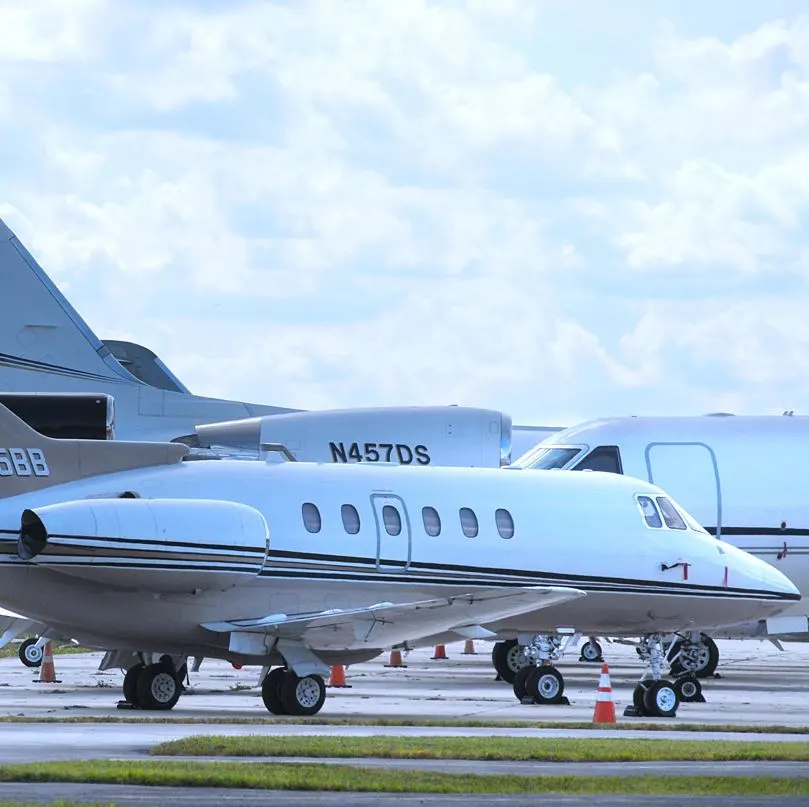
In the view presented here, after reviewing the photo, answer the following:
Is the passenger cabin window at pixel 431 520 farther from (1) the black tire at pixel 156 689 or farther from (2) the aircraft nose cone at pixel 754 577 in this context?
(2) the aircraft nose cone at pixel 754 577

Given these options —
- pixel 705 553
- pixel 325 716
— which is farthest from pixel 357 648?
pixel 705 553

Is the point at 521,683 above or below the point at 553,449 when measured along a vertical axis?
below

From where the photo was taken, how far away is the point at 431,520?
2417cm

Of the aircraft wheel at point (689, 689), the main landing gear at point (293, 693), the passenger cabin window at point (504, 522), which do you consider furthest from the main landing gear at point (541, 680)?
the main landing gear at point (293, 693)

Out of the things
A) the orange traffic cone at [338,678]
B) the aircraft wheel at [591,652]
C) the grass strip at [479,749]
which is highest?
the aircraft wheel at [591,652]

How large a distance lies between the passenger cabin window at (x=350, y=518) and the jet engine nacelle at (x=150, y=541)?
5.22 feet

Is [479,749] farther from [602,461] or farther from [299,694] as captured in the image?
[602,461]

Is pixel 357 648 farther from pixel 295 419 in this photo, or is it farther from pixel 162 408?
pixel 162 408

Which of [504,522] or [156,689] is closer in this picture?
[156,689]

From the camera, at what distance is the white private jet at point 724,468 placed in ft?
97.5

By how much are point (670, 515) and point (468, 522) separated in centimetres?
328

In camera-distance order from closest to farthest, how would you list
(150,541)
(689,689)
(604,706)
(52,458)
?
(150,541) < (604,706) < (52,458) < (689,689)

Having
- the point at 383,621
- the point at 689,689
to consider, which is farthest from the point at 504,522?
the point at 689,689

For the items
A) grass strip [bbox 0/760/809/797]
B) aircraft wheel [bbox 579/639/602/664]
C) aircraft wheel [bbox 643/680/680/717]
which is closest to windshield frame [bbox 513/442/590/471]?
aircraft wheel [bbox 643/680/680/717]
